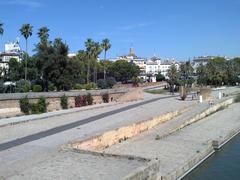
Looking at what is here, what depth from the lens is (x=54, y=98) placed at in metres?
38.2

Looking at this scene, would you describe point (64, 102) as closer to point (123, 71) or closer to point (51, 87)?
point (51, 87)

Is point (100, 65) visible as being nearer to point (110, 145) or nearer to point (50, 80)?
point (50, 80)

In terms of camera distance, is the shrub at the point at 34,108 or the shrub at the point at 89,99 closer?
the shrub at the point at 34,108

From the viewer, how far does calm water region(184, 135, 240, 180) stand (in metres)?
20.8

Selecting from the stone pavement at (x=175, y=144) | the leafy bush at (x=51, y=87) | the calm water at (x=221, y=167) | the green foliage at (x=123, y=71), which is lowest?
the calm water at (x=221, y=167)

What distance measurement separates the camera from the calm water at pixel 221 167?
817 inches

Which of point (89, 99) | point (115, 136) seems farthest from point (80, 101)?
point (115, 136)

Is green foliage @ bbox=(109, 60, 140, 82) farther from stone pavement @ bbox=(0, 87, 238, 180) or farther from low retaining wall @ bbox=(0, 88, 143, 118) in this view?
stone pavement @ bbox=(0, 87, 238, 180)

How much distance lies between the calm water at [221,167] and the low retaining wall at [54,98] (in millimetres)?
15512

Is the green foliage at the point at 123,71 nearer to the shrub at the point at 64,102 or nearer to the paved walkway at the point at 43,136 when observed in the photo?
the shrub at the point at 64,102

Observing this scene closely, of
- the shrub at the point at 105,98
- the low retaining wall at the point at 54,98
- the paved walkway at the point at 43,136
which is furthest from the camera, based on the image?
the shrub at the point at 105,98

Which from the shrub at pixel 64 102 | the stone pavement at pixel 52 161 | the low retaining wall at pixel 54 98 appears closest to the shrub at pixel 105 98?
the low retaining wall at pixel 54 98

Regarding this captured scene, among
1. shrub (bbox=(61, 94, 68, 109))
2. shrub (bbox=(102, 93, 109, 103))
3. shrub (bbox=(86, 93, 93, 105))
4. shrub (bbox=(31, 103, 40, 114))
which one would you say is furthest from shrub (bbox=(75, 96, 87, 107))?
shrub (bbox=(31, 103, 40, 114))

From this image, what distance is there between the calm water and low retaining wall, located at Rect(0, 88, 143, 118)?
611 inches
